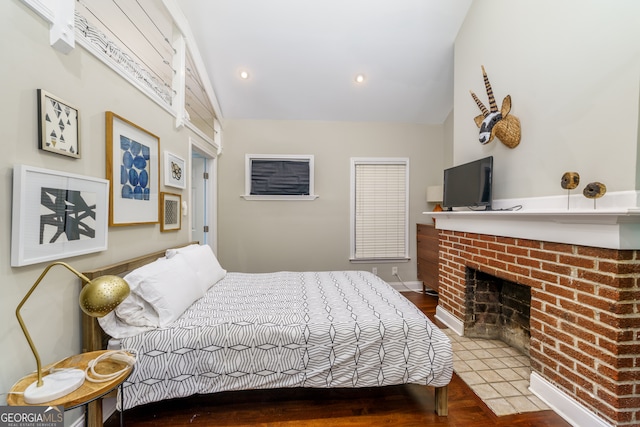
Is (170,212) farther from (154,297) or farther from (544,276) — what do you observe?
(544,276)

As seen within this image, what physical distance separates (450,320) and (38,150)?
335cm

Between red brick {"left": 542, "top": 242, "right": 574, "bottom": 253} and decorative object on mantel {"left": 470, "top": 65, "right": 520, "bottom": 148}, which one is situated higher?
decorative object on mantel {"left": 470, "top": 65, "right": 520, "bottom": 148}

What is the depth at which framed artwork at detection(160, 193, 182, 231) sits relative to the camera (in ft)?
7.52

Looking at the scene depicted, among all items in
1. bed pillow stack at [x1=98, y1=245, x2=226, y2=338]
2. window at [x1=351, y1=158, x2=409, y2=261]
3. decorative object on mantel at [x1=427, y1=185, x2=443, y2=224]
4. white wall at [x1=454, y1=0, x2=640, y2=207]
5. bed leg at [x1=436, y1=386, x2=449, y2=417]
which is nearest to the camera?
white wall at [x1=454, y1=0, x2=640, y2=207]

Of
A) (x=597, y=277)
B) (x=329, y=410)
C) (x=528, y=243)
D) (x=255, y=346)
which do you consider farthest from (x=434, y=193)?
(x=255, y=346)

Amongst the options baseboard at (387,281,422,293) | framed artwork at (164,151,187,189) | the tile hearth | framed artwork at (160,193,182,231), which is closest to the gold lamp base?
framed artwork at (160,193,182,231)

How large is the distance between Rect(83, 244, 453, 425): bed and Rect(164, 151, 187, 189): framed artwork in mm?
975

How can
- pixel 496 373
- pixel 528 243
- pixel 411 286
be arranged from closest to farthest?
pixel 528 243
pixel 496 373
pixel 411 286

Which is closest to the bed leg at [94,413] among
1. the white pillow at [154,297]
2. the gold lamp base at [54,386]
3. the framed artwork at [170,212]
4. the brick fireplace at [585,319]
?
the gold lamp base at [54,386]

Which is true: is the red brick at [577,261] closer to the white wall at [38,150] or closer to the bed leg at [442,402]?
the bed leg at [442,402]

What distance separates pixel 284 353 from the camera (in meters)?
1.53

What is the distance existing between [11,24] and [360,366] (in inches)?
91.1

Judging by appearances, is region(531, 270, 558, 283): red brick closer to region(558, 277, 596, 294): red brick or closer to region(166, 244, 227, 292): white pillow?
region(558, 277, 596, 294): red brick

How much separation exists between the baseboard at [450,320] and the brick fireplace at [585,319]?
766 millimetres
